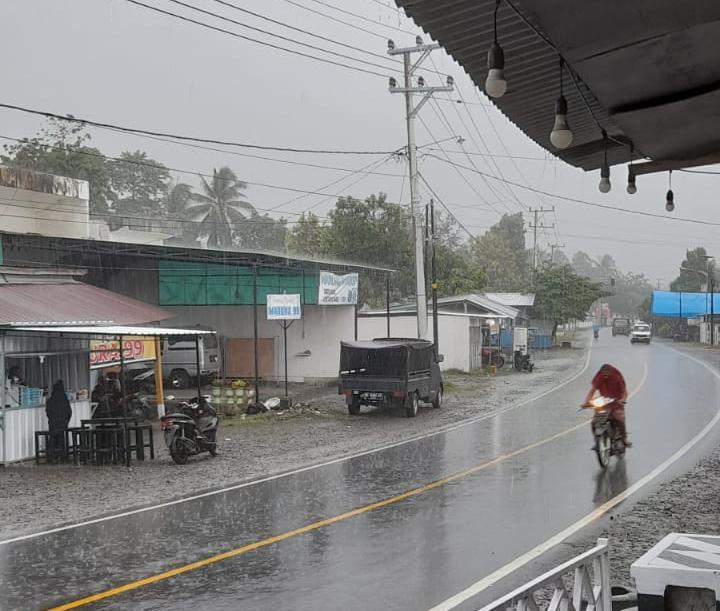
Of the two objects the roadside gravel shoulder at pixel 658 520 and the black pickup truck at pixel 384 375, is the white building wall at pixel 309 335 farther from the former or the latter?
the roadside gravel shoulder at pixel 658 520

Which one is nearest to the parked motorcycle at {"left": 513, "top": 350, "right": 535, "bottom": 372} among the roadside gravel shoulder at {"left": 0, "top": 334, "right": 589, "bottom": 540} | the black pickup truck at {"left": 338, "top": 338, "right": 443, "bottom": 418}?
the roadside gravel shoulder at {"left": 0, "top": 334, "right": 589, "bottom": 540}

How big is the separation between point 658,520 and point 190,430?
9.35 metres

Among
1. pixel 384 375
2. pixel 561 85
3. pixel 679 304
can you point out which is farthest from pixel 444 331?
pixel 679 304

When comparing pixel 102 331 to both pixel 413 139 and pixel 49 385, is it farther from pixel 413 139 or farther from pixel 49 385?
pixel 413 139

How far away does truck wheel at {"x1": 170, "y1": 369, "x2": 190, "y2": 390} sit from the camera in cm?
3544

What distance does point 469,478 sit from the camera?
1427 cm

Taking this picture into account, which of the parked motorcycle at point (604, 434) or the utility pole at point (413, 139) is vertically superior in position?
the utility pole at point (413, 139)

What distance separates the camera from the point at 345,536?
10.2 metres

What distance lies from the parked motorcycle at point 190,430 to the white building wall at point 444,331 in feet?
72.2

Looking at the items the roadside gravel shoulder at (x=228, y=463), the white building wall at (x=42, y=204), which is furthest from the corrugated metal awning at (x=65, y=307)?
the white building wall at (x=42, y=204)

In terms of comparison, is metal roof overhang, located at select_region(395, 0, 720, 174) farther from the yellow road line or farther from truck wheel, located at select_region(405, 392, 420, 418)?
truck wheel, located at select_region(405, 392, 420, 418)

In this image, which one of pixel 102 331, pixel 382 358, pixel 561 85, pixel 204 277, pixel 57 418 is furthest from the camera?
pixel 204 277

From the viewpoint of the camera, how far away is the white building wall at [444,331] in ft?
131

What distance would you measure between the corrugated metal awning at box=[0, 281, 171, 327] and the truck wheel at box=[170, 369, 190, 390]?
35.5 feet
